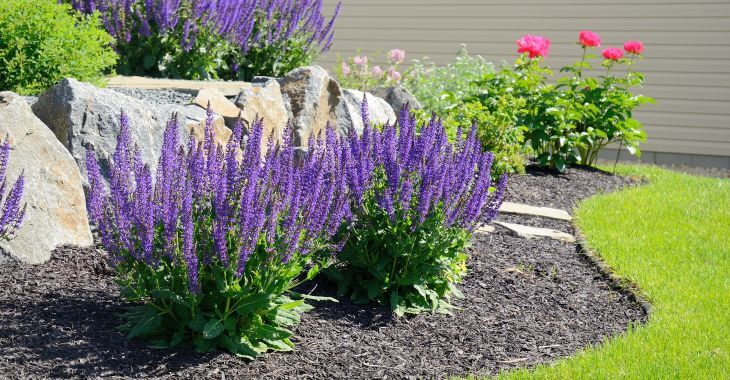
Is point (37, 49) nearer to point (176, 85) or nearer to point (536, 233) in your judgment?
point (176, 85)

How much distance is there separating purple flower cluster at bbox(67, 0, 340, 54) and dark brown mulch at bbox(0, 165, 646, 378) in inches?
126

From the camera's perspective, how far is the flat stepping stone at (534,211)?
6.55 m

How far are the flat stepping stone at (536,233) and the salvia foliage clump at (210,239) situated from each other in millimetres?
2525

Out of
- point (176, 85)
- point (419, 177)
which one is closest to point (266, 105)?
point (176, 85)

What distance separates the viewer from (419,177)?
436 cm

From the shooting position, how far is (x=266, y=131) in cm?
605

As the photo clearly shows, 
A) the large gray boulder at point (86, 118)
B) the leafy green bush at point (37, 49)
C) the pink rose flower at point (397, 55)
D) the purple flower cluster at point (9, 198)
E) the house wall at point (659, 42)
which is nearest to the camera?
the purple flower cluster at point (9, 198)

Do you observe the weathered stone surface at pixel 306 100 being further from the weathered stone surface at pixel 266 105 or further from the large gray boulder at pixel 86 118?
the large gray boulder at pixel 86 118

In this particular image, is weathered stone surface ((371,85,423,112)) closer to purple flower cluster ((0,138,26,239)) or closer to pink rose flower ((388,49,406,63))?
pink rose flower ((388,49,406,63))

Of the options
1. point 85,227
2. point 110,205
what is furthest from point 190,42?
point 110,205

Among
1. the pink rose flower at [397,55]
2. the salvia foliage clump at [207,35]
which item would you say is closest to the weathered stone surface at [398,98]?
the salvia foliage clump at [207,35]

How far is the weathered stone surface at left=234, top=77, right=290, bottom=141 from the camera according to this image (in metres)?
6.04

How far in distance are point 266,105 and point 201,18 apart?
1.67 metres

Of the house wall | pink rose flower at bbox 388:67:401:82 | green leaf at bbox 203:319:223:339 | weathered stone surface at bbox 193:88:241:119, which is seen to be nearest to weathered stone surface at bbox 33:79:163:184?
weathered stone surface at bbox 193:88:241:119
